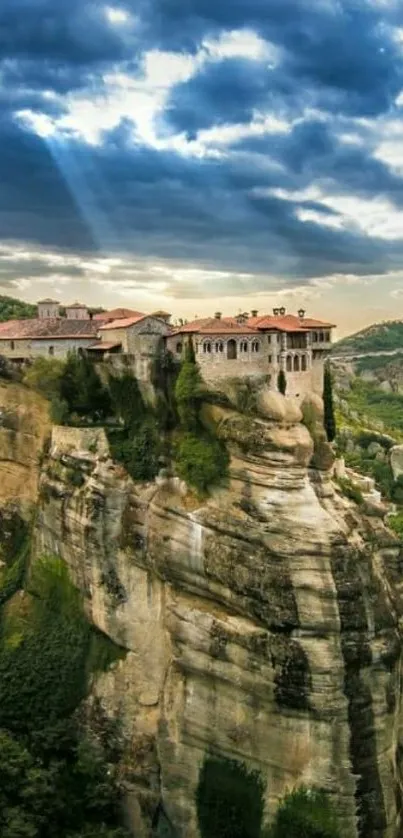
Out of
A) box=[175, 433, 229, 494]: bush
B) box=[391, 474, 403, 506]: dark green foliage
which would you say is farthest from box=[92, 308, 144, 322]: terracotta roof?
box=[391, 474, 403, 506]: dark green foliage

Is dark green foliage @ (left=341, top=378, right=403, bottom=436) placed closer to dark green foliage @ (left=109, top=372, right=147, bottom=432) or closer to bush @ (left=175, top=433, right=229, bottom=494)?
dark green foliage @ (left=109, top=372, right=147, bottom=432)

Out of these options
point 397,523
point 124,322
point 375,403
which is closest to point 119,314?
point 124,322

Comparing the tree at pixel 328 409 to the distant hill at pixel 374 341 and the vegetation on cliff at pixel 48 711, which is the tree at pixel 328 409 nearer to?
the vegetation on cliff at pixel 48 711

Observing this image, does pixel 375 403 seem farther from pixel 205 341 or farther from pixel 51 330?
pixel 205 341

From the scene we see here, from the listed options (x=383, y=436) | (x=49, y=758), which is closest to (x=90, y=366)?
(x=49, y=758)

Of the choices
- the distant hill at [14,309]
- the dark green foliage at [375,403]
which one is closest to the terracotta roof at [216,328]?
the distant hill at [14,309]
